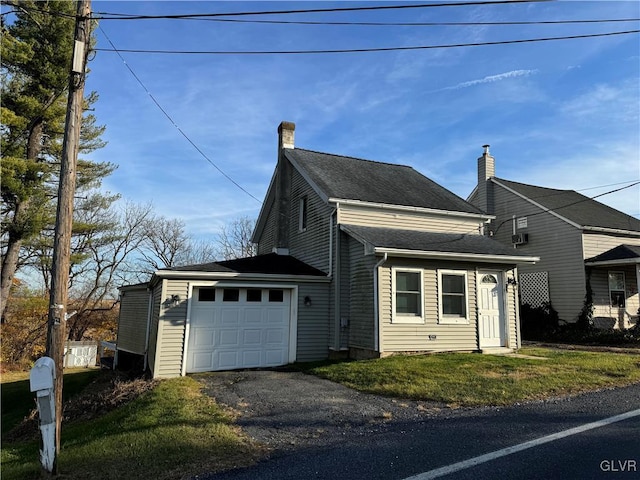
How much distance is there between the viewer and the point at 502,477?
4.27 metres

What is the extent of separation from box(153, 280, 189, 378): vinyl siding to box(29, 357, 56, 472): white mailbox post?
20.6ft

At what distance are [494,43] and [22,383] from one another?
69.3 feet

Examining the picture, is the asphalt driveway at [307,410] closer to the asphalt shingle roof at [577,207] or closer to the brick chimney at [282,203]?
the brick chimney at [282,203]

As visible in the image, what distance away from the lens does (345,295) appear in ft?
43.9

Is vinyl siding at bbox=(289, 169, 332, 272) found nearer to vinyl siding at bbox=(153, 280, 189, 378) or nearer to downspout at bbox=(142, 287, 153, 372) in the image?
vinyl siding at bbox=(153, 280, 189, 378)

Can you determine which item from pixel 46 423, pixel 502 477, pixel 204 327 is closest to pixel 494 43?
pixel 502 477

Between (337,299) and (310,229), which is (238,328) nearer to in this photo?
(337,299)

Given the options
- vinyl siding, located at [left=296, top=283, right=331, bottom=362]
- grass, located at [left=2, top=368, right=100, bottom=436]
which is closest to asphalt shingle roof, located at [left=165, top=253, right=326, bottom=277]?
vinyl siding, located at [left=296, top=283, right=331, bottom=362]

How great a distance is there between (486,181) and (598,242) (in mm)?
6001

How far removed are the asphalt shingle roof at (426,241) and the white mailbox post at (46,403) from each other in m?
8.14

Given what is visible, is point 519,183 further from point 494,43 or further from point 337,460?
point 337,460

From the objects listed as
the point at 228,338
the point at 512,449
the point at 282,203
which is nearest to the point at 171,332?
the point at 228,338

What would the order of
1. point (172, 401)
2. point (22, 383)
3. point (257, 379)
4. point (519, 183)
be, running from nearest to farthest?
point (172, 401)
point (257, 379)
point (22, 383)
point (519, 183)

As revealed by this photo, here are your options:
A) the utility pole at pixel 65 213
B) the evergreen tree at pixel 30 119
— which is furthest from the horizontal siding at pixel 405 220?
the evergreen tree at pixel 30 119
